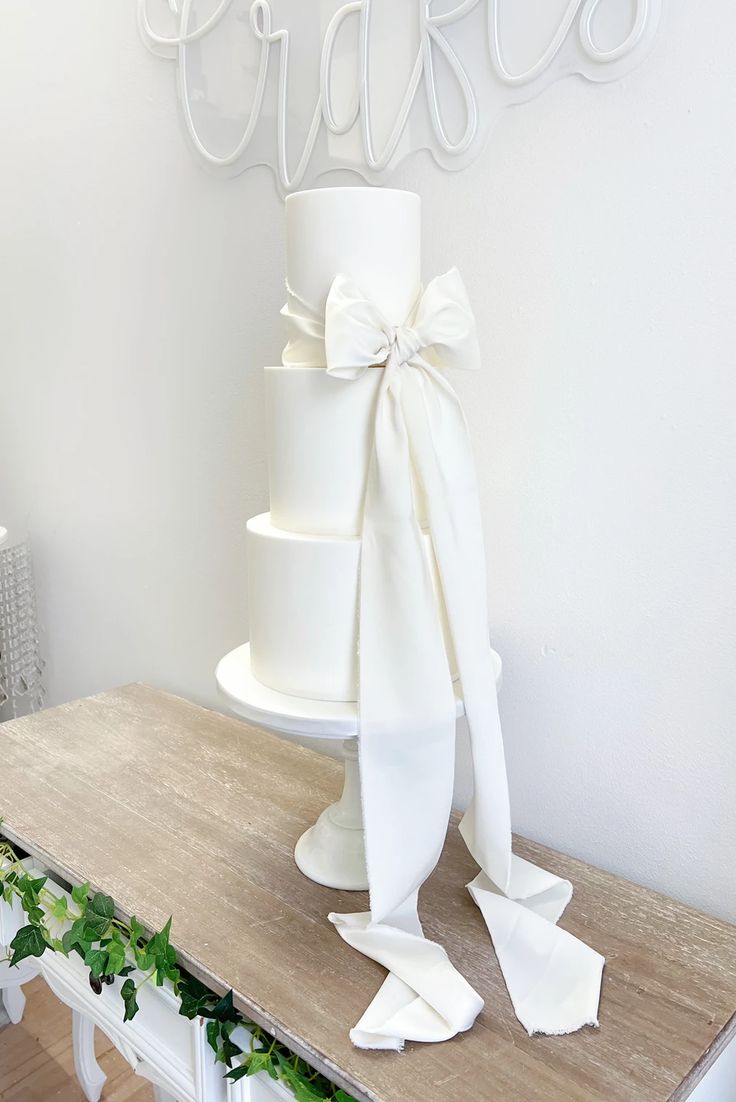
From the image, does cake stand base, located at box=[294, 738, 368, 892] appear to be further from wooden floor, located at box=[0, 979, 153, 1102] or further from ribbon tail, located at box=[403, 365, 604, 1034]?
wooden floor, located at box=[0, 979, 153, 1102]

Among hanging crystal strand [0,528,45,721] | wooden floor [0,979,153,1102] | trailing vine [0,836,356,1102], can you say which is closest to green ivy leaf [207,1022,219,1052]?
trailing vine [0,836,356,1102]

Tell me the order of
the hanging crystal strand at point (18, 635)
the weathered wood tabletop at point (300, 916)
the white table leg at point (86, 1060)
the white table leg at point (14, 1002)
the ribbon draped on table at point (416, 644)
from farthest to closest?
the hanging crystal strand at point (18, 635) → the white table leg at point (14, 1002) → the white table leg at point (86, 1060) → the ribbon draped on table at point (416, 644) → the weathered wood tabletop at point (300, 916)

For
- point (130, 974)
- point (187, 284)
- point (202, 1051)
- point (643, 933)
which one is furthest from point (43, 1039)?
point (187, 284)

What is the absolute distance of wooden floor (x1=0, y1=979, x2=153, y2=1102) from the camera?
150 cm

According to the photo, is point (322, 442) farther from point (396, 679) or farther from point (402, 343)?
point (396, 679)

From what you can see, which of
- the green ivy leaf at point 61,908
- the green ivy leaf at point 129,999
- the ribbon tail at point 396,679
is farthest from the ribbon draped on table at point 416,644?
the green ivy leaf at point 61,908

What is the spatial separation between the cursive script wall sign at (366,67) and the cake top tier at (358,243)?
0.74ft

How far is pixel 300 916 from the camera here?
0.94m

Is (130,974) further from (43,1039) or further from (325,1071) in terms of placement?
(43,1039)

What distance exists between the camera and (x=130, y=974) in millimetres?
974

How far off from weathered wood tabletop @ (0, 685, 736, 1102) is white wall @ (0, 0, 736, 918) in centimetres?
13

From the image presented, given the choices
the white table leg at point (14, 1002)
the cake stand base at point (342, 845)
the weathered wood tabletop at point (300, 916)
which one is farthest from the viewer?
the white table leg at point (14, 1002)

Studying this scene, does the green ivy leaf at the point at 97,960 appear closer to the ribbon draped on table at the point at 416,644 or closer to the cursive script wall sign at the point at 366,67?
the ribbon draped on table at the point at 416,644

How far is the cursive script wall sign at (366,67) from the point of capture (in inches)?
37.1
